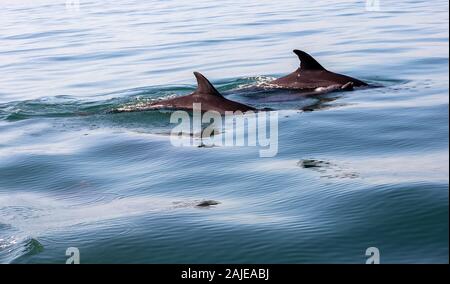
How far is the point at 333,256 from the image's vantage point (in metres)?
6.03

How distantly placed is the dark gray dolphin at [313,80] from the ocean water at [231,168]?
1.55 ft

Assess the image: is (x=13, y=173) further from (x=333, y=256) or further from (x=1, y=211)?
(x=333, y=256)

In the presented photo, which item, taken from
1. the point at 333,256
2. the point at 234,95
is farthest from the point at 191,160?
the point at 234,95

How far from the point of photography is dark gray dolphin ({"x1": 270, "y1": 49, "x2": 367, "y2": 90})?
14.3m
